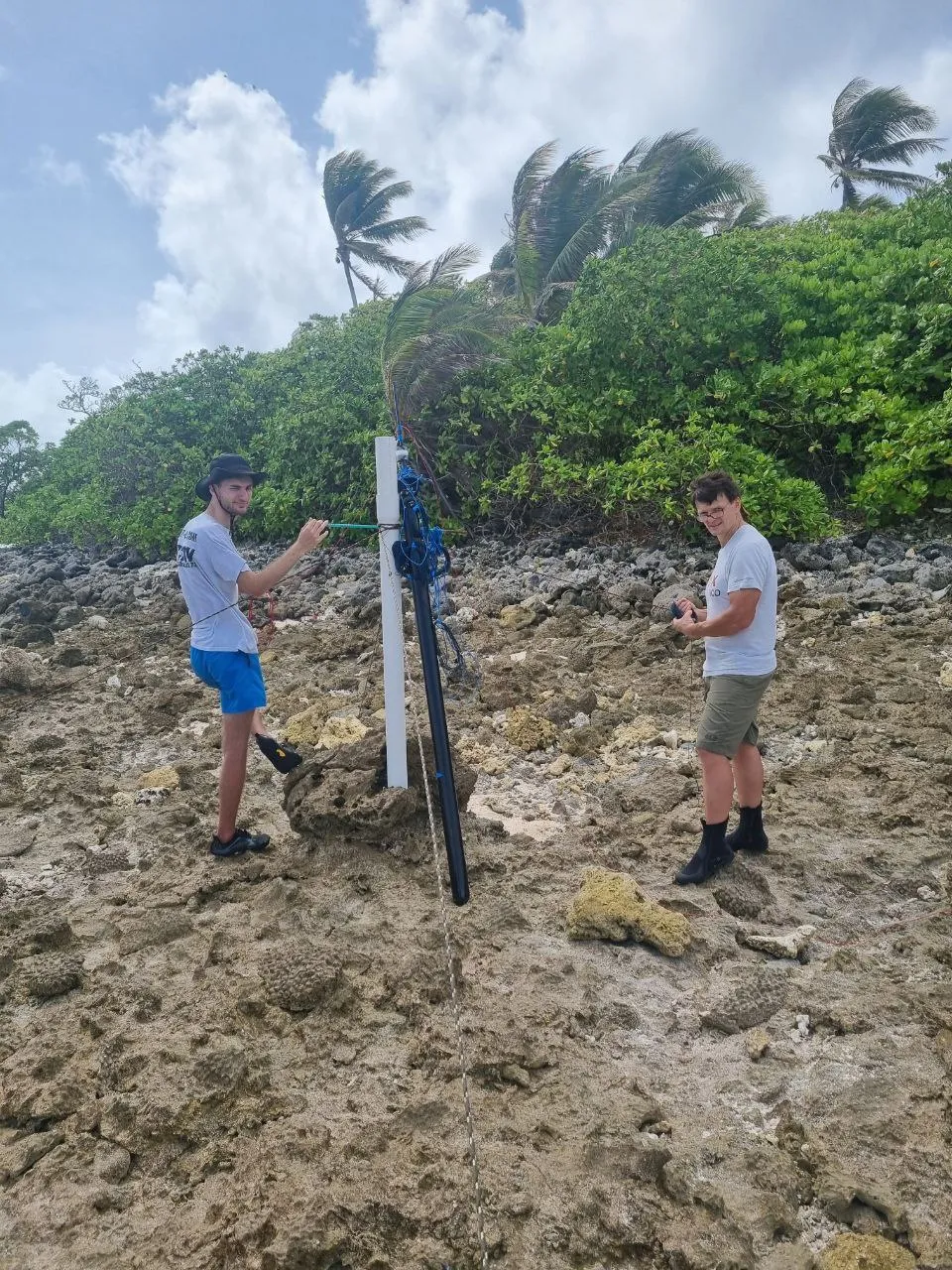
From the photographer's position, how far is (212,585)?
3725mm

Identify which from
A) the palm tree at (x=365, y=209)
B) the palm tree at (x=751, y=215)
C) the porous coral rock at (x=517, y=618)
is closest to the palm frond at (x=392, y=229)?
the palm tree at (x=365, y=209)

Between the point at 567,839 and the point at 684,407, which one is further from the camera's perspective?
the point at 684,407

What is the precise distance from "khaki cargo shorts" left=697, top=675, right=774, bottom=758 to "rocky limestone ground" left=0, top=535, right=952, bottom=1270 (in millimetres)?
645

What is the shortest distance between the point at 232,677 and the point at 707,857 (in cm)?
234

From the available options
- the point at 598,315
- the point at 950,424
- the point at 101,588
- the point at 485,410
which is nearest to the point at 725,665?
the point at 950,424

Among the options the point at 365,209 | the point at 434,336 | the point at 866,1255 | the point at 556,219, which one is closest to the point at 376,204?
the point at 365,209

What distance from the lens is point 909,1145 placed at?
2092mm

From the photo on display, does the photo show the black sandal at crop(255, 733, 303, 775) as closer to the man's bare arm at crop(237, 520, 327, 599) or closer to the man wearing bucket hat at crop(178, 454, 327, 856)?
the man wearing bucket hat at crop(178, 454, 327, 856)

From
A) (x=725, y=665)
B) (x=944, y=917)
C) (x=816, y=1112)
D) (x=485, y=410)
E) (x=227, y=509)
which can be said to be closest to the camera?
(x=816, y=1112)

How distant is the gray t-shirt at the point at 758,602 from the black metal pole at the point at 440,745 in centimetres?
119

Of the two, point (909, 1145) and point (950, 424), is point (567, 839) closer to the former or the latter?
point (909, 1145)

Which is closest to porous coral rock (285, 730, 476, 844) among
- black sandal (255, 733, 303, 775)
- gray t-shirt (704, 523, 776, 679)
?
black sandal (255, 733, 303, 775)

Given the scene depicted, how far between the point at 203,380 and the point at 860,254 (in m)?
15.7

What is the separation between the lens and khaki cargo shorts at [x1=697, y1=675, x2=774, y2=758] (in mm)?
3338
